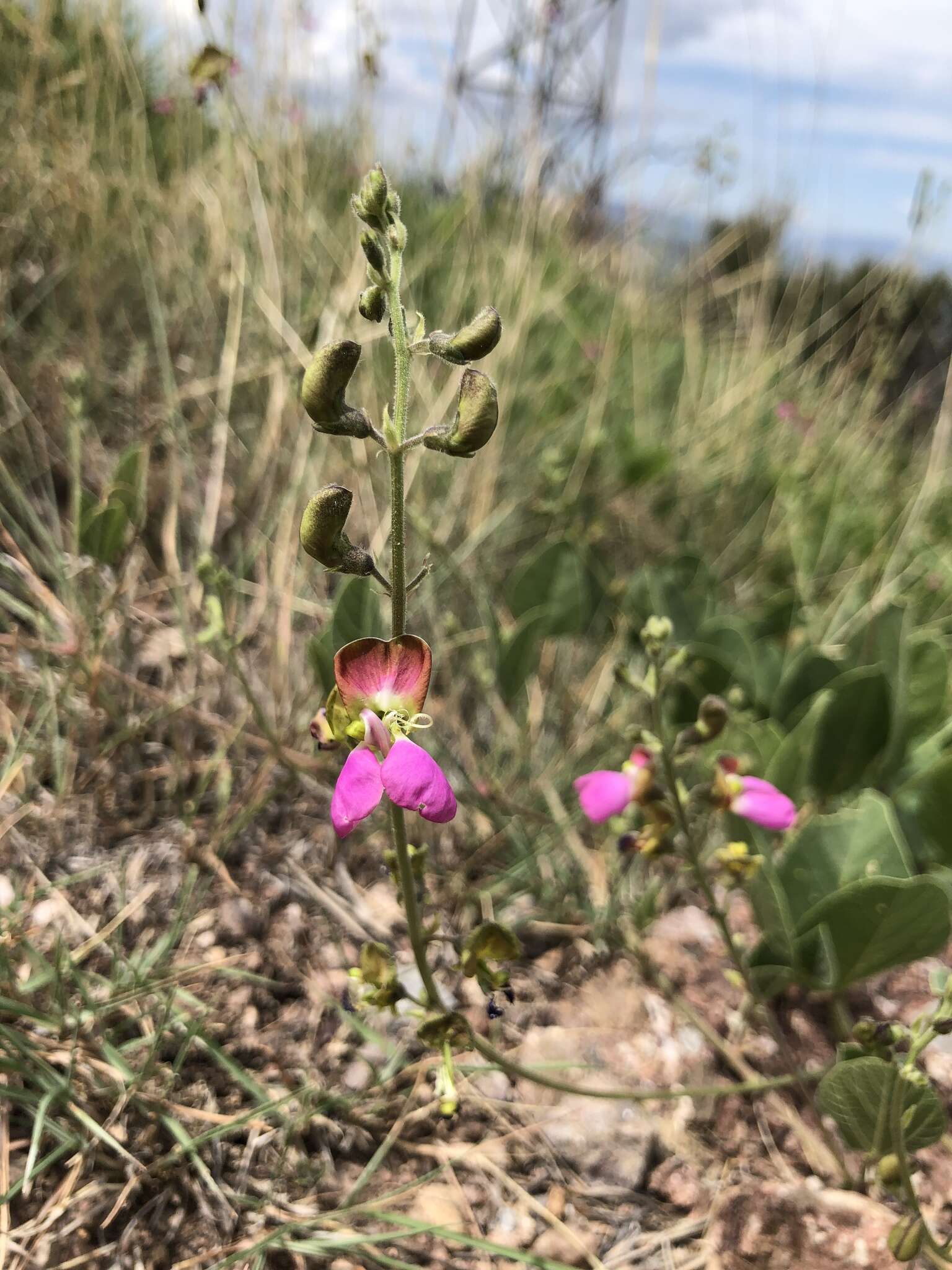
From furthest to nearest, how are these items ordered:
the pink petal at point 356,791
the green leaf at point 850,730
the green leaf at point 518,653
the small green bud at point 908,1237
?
the green leaf at point 518,653, the green leaf at point 850,730, the small green bud at point 908,1237, the pink petal at point 356,791

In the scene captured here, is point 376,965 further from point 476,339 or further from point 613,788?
point 476,339

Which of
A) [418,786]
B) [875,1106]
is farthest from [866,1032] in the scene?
[418,786]

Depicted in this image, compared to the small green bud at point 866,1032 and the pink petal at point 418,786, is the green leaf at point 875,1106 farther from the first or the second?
the pink petal at point 418,786

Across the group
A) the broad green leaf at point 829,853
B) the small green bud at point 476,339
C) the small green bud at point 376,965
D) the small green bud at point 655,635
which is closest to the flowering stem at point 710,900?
the small green bud at point 655,635

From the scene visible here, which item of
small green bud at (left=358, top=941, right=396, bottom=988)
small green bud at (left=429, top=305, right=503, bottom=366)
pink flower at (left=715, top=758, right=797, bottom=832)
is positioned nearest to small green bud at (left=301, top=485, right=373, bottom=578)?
small green bud at (left=429, top=305, right=503, bottom=366)

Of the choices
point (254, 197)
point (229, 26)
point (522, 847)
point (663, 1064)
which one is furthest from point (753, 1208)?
point (229, 26)
